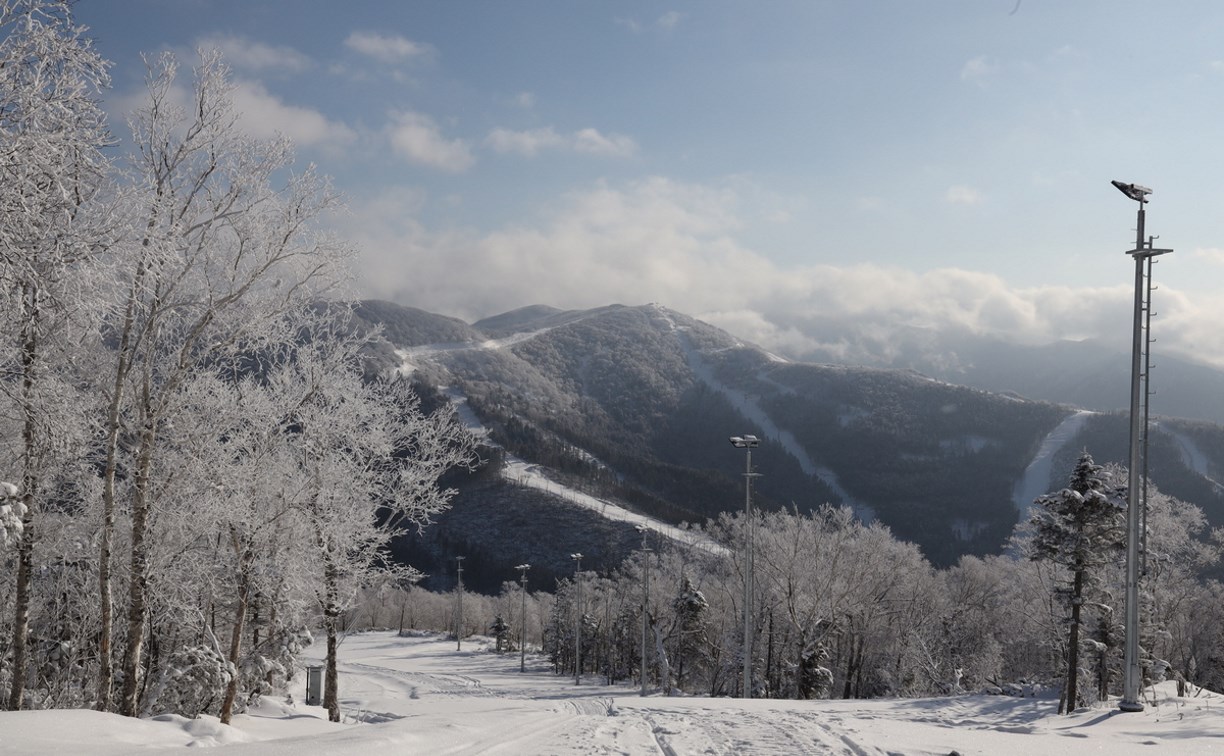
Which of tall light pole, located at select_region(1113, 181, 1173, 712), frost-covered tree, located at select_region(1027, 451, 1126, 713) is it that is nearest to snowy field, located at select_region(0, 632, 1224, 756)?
tall light pole, located at select_region(1113, 181, 1173, 712)

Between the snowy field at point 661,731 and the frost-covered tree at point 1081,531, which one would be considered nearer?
the snowy field at point 661,731

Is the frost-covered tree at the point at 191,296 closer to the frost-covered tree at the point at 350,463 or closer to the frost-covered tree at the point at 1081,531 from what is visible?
the frost-covered tree at the point at 350,463

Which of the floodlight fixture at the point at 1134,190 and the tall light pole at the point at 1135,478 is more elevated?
the floodlight fixture at the point at 1134,190

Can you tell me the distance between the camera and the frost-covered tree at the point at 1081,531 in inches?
1045

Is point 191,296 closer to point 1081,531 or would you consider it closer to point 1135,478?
point 1135,478

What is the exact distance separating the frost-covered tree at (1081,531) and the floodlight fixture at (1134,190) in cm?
1528

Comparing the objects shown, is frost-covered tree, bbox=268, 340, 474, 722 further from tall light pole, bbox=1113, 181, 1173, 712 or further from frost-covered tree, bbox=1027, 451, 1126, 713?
frost-covered tree, bbox=1027, 451, 1126, 713

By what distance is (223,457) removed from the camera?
14484 millimetres

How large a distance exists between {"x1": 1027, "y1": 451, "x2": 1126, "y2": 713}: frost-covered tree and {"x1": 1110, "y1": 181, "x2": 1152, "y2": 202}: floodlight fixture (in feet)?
50.1

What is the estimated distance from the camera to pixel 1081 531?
26766 millimetres

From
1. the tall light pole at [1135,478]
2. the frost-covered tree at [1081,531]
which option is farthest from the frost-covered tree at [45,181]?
the frost-covered tree at [1081,531]

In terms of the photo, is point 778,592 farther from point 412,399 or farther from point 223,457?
point 223,457

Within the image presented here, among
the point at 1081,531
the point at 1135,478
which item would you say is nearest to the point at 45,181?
the point at 1135,478

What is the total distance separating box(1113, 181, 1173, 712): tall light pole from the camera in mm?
13180
